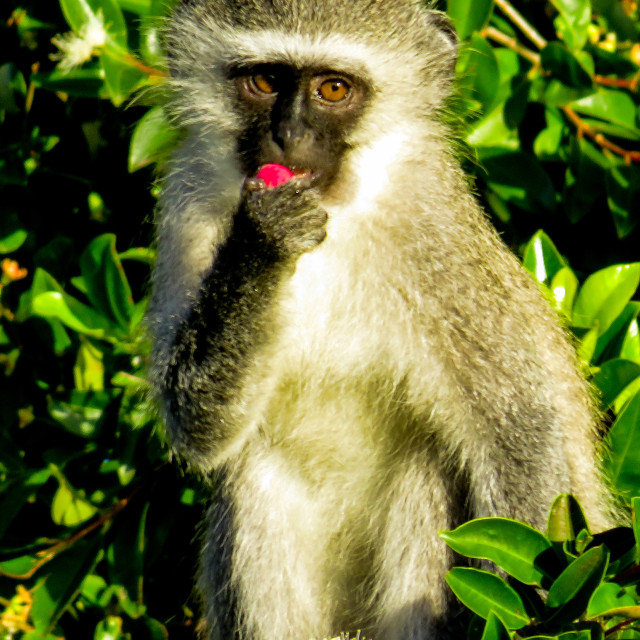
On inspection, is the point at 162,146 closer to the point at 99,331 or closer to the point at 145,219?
the point at 145,219

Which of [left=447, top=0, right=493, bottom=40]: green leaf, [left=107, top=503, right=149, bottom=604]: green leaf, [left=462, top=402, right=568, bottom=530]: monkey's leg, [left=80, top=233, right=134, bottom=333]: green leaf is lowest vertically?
[left=107, top=503, right=149, bottom=604]: green leaf

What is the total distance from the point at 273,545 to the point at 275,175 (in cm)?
116

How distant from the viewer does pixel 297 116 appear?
8.16ft

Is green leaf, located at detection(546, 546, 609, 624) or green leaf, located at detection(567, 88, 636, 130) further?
green leaf, located at detection(567, 88, 636, 130)

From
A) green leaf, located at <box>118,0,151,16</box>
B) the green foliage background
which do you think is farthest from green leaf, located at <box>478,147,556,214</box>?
green leaf, located at <box>118,0,151,16</box>

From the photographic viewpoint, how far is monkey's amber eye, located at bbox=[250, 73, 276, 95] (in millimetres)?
2686

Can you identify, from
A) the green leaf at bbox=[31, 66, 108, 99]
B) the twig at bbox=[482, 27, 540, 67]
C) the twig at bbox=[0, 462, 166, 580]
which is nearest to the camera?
the twig at bbox=[0, 462, 166, 580]

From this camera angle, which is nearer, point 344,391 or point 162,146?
point 344,391

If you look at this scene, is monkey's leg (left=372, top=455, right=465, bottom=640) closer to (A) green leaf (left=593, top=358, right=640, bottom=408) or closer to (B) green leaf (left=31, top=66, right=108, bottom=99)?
(A) green leaf (left=593, top=358, right=640, bottom=408)

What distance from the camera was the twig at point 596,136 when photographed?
3.36 metres

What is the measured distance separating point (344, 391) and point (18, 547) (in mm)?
1363

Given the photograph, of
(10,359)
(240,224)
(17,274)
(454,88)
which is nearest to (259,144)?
(240,224)

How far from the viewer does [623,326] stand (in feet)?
9.84

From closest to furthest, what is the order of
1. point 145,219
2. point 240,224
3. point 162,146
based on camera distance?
point 240,224 < point 162,146 < point 145,219
